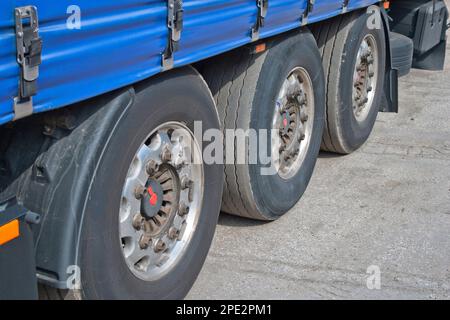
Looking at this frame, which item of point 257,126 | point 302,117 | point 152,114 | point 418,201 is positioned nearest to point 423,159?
point 418,201

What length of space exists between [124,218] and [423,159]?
135 inches

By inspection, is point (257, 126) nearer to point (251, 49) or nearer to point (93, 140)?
point (251, 49)

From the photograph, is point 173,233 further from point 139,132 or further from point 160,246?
point 139,132

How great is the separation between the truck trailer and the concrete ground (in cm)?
21

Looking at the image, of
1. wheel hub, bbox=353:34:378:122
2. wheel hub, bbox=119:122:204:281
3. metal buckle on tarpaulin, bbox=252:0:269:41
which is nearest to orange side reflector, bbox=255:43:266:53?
metal buckle on tarpaulin, bbox=252:0:269:41

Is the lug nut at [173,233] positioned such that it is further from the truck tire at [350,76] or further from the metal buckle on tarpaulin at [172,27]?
the truck tire at [350,76]

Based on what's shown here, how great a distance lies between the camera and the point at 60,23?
6.90 feet

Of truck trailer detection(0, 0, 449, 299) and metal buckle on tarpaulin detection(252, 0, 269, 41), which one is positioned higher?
metal buckle on tarpaulin detection(252, 0, 269, 41)

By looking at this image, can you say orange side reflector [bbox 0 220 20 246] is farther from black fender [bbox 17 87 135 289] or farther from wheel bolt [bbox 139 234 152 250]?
wheel bolt [bbox 139 234 152 250]

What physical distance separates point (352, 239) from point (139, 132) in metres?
1.90

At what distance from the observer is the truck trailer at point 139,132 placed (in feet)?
7.12

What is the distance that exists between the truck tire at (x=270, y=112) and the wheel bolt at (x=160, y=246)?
782mm

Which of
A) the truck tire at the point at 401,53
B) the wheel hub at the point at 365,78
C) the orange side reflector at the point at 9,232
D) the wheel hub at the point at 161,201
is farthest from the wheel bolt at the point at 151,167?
the truck tire at the point at 401,53

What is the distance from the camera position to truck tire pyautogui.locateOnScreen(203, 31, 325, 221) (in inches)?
144
